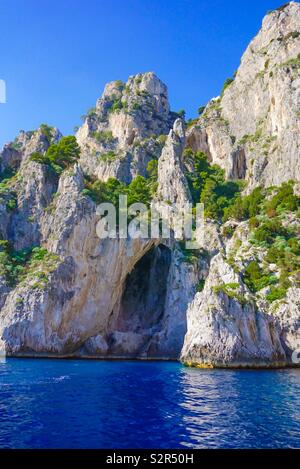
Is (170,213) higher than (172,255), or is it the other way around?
(170,213)

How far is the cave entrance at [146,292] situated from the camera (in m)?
60.6

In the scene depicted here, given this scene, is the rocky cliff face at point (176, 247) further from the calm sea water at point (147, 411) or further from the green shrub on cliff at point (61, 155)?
the calm sea water at point (147, 411)

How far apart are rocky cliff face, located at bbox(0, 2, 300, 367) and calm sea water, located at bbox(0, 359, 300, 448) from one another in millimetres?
11102

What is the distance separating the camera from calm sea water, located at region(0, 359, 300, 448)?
15.2 m

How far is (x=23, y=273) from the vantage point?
55656mm

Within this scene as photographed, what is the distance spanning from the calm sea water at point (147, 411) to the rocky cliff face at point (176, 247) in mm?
11102

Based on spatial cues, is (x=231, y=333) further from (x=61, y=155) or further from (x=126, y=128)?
(x=126, y=128)

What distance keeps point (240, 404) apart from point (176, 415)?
426 centimetres

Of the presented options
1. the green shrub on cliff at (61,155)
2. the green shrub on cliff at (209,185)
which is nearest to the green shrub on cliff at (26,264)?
the green shrub on cliff at (61,155)

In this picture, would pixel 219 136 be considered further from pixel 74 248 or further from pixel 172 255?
pixel 74 248

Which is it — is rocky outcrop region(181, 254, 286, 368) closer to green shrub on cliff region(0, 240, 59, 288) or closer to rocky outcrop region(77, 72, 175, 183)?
green shrub on cliff region(0, 240, 59, 288)

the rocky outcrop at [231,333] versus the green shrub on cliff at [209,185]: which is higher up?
the green shrub on cliff at [209,185]

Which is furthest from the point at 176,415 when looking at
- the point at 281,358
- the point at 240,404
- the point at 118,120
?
the point at 118,120

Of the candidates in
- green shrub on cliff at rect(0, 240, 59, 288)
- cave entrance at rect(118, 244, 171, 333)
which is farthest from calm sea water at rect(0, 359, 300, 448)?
cave entrance at rect(118, 244, 171, 333)
